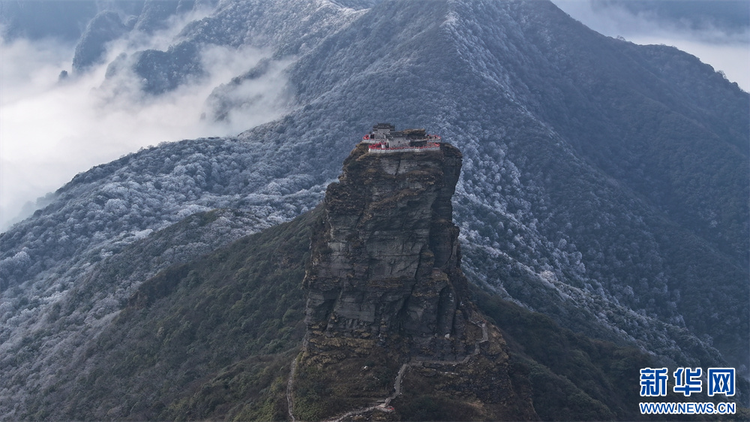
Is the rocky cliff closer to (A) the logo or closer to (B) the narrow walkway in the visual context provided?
(B) the narrow walkway

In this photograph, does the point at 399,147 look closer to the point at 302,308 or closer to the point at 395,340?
the point at 395,340

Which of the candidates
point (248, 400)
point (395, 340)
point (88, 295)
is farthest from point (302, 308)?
point (88, 295)

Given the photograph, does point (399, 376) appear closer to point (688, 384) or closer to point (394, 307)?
point (394, 307)

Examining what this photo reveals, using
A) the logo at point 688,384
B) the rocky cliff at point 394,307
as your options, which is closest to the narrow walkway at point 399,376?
the rocky cliff at point 394,307

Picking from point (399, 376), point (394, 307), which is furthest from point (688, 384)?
point (394, 307)

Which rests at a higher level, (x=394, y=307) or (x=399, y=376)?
(x=394, y=307)

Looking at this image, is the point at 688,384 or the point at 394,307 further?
the point at 688,384

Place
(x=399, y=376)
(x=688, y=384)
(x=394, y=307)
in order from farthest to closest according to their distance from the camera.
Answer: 1. (x=688, y=384)
2. (x=394, y=307)
3. (x=399, y=376)

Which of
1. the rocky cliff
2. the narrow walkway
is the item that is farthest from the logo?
the narrow walkway
